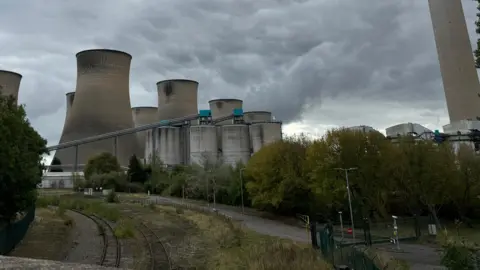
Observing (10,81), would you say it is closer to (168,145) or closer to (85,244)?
(168,145)

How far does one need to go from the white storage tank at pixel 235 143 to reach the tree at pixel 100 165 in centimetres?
1815

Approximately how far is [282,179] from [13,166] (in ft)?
67.4

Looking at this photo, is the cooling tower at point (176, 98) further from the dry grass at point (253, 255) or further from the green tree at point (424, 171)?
the dry grass at point (253, 255)

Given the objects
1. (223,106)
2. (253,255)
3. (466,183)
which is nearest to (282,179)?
(466,183)

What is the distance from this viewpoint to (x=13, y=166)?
1328cm

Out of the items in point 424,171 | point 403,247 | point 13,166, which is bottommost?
point 403,247

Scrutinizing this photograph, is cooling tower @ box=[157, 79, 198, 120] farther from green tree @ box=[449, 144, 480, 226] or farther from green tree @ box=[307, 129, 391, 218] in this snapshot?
green tree @ box=[449, 144, 480, 226]

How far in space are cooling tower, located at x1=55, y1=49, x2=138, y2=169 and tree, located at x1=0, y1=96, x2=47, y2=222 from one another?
42.7 metres

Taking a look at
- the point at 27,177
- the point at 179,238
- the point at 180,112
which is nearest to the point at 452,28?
the point at 180,112

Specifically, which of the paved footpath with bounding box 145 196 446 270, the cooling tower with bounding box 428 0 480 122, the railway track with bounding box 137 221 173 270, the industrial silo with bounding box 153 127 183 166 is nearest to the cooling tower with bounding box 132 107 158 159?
the industrial silo with bounding box 153 127 183 166

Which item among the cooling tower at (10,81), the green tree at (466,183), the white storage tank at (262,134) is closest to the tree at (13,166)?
the green tree at (466,183)

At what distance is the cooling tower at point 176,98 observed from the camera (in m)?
70.7

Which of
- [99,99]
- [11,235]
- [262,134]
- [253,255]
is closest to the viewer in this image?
[253,255]

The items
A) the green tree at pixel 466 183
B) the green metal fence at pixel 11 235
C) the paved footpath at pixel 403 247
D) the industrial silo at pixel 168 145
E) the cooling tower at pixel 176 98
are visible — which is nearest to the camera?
the green metal fence at pixel 11 235
